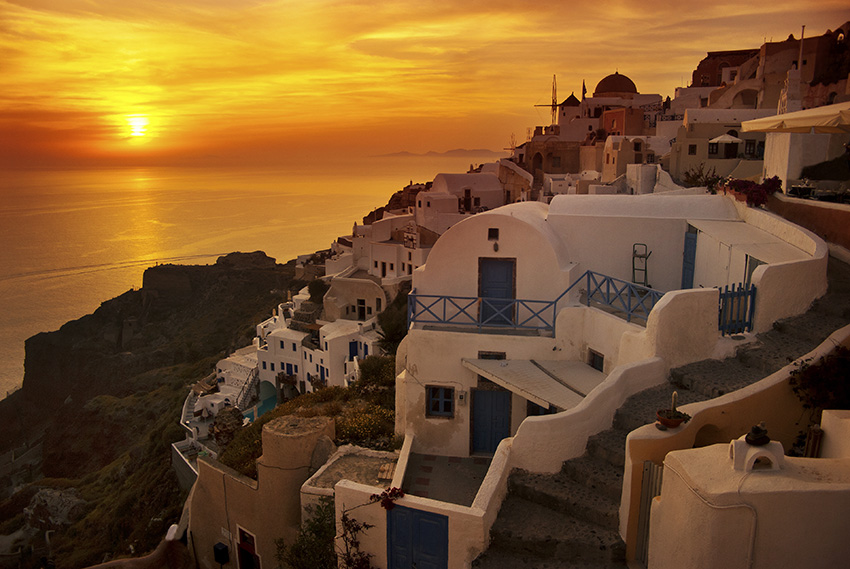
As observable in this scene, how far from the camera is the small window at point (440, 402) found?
500 inches

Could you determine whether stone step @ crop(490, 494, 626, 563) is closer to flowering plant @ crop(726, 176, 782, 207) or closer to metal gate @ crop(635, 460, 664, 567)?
metal gate @ crop(635, 460, 664, 567)

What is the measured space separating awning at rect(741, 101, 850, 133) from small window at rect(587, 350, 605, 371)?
18.0 feet

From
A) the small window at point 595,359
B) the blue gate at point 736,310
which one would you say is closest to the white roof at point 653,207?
the small window at point 595,359

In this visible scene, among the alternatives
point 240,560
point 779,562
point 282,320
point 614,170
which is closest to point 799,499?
point 779,562

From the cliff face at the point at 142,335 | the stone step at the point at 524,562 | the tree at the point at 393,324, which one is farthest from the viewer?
the cliff face at the point at 142,335

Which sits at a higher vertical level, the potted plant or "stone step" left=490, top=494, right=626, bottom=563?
the potted plant

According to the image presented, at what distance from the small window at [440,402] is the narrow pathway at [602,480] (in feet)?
13.6

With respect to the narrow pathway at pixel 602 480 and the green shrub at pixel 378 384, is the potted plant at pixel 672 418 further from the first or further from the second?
the green shrub at pixel 378 384

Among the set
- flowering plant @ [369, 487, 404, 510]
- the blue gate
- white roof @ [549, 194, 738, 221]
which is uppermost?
white roof @ [549, 194, 738, 221]

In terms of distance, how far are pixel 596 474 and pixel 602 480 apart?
0.16 meters

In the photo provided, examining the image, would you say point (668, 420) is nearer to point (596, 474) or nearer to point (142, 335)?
point (596, 474)

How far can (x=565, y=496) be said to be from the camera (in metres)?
8.02

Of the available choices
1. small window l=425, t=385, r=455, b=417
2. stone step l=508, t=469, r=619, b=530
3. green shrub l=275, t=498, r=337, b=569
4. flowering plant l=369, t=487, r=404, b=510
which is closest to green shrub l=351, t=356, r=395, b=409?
small window l=425, t=385, r=455, b=417

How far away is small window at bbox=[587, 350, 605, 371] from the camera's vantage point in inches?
462
